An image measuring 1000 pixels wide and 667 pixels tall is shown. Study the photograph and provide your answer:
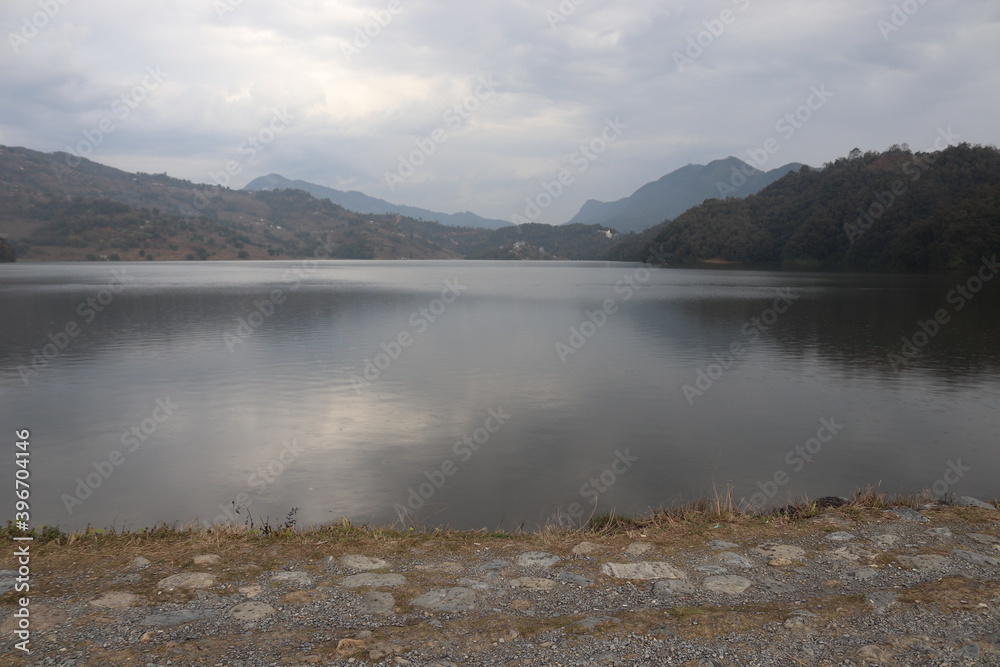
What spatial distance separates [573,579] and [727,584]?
1.57m

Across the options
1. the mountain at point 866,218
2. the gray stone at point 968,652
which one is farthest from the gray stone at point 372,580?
the mountain at point 866,218

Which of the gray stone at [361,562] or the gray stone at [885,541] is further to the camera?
the gray stone at [885,541]

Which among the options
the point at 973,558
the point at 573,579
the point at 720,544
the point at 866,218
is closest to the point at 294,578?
the point at 573,579

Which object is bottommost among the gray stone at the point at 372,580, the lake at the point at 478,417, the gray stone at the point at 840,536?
the lake at the point at 478,417

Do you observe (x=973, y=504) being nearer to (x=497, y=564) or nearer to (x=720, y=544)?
(x=720, y=544)

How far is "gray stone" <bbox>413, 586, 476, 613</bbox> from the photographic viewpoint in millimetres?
5755

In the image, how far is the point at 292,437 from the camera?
14508 mm

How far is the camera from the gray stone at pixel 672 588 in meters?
6.07

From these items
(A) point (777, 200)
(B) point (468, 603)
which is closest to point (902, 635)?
(B) point (468, 603)

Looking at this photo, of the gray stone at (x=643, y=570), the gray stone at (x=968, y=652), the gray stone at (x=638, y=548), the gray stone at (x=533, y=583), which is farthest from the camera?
the gray stone at (x=638, y=548)

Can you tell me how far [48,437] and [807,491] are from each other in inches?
659

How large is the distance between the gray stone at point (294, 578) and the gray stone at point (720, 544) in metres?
4.63

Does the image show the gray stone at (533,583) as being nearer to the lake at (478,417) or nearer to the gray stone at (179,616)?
the gray stone at (179,616)

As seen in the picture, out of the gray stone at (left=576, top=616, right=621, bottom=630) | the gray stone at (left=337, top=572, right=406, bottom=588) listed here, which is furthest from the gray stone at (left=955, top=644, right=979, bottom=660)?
the gray stone at (left=337, top=572, right=406, bottom=588)
